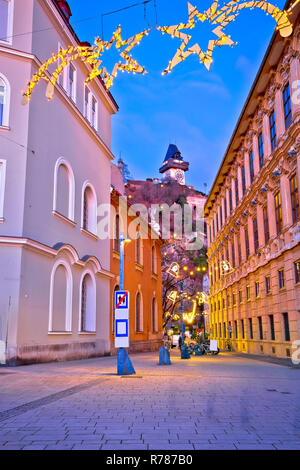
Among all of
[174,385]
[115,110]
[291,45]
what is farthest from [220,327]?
[174,385]

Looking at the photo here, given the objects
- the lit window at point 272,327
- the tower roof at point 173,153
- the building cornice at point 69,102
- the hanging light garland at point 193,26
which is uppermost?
the tower roof at point 173,153

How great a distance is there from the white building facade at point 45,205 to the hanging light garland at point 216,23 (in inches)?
383

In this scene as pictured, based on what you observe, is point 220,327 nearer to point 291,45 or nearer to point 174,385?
point 291,45

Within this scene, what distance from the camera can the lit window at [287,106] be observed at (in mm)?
20673

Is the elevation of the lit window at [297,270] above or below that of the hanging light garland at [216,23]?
Result: below

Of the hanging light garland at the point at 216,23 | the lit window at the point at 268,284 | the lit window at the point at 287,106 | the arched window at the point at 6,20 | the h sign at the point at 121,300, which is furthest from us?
the lit window at the point at 268,284

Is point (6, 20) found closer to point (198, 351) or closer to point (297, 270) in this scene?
point (297, 270)

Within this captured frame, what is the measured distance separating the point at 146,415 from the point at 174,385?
398 centimetres

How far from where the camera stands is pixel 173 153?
152 metres

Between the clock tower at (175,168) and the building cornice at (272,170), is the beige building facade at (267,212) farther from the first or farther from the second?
the clock tower at (175,168)

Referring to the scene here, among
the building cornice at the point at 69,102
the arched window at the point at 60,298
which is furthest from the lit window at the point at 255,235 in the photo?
the arched window at the point at 60,298

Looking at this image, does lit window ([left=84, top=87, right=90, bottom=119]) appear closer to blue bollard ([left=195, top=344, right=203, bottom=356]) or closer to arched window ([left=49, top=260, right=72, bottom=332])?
arched window ([left=49, top=260, right=72, bottom=332])

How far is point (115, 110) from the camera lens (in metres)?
27.9

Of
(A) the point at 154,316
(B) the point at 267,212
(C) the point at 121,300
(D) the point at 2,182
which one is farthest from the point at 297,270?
(A) the point at 154,316
